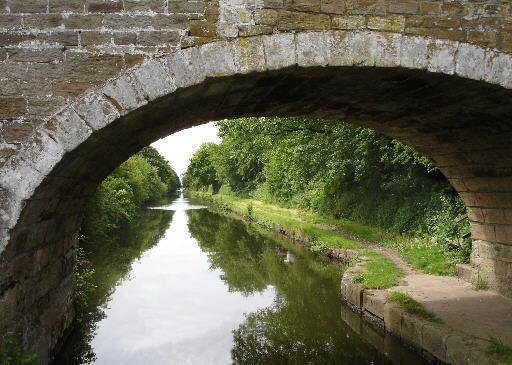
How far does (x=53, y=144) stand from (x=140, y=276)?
644 centimetres

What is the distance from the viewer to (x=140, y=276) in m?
8.48

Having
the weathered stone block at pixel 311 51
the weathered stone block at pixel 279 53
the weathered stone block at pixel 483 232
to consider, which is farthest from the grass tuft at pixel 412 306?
the weathered stone block at pixel 279 53

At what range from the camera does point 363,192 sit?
1190cm

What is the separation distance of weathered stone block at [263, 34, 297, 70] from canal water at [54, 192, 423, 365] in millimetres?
3568

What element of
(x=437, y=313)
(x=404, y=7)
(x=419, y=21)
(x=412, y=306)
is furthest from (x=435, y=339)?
(x=404, y=7)

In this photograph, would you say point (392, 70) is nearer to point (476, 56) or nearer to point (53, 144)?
point (476, 56)

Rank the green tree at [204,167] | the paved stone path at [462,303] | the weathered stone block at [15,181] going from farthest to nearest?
the green tree at [204,167]
the paved stone path at [462,303]
the weathered stone block at [15,181]

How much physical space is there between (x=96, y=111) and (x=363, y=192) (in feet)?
33.9

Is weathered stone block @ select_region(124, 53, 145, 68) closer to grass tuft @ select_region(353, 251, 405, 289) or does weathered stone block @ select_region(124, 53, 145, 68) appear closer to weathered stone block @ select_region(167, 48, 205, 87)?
weathered stone block @ select_region(167, 48, 205, 87)

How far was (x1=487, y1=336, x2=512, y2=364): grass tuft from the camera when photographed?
3.27 metres

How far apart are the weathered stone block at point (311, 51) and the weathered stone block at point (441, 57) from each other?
799 millimetres

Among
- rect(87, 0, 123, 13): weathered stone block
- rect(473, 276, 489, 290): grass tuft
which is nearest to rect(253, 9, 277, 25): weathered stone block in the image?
rect(87, 0, 123, 13): weathered stone block

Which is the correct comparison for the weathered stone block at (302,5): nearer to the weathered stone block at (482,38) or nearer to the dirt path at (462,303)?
the weathered stone block at (482,38)

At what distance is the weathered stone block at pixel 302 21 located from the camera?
282 cm
